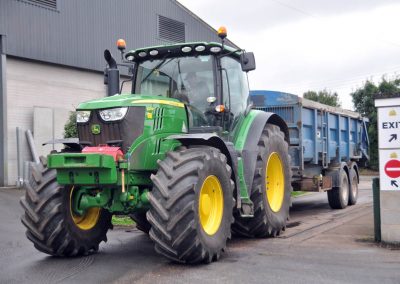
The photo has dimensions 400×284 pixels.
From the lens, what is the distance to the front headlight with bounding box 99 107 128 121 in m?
6.89

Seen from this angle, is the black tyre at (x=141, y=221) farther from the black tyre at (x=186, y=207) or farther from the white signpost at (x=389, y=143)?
the white signpost at (x=389, y=143)

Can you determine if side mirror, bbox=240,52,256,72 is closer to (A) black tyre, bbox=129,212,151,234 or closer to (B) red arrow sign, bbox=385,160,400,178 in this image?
(B) red arrow sign, bbox=385,160,400,178

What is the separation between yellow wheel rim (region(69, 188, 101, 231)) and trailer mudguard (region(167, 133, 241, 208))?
5.32 feet

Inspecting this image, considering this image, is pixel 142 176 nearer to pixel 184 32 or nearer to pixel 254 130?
pixel 254 130

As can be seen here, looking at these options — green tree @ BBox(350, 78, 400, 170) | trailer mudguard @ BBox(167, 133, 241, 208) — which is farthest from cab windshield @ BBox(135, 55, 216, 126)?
Answer: green tree @ BBox(350, 78, 400, 170)

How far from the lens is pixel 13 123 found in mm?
18484

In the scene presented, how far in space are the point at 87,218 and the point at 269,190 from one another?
320cm

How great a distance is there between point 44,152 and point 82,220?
12.5 meters

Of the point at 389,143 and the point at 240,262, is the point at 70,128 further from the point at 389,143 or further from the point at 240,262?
the point at 240,262

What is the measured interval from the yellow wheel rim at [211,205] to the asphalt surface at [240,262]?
18.6 inches

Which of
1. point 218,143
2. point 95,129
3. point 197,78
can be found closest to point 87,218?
point 95,129

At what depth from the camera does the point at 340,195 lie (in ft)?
43.9

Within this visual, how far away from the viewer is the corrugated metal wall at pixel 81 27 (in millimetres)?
18375

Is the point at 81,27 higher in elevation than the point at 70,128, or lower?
higher
